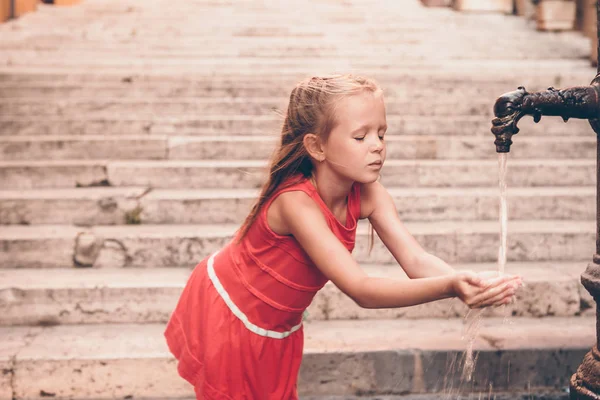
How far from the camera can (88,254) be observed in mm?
3662

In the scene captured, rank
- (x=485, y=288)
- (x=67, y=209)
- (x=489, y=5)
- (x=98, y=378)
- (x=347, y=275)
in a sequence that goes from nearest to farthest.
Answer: (x=485, y=288) → (x=347, y=275) → (x=98, y=378) → (x=67, y=209) → (x=489, y=5)

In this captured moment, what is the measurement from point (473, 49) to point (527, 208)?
396 centimetres

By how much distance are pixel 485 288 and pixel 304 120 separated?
79 cm

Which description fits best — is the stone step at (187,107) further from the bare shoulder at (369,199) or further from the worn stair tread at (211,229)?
the bare shoulder at (369,199)

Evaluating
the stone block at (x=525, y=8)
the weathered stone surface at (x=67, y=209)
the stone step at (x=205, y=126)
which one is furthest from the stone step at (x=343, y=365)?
the stone block at (x=525, y=8)

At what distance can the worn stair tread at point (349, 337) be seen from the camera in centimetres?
292

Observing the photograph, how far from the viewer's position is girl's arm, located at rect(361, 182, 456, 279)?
200 cm

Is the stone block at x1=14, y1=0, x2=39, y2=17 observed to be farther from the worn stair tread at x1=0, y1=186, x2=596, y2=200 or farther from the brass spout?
the brass spout

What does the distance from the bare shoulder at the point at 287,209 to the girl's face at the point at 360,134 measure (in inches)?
6.2

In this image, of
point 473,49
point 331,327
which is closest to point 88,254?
point 331,327

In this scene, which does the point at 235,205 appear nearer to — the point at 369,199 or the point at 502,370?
the point at 502,370

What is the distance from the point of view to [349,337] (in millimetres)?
3070

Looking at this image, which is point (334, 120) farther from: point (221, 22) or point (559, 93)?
point (221, 22)

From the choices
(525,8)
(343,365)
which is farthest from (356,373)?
(525,8)
